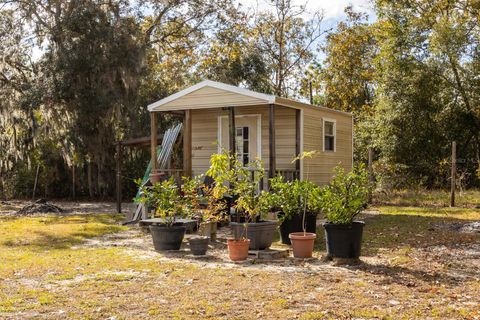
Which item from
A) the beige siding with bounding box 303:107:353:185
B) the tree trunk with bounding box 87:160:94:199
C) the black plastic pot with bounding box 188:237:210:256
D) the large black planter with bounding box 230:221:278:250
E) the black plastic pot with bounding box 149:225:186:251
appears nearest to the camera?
the large black planter with bounding box 230:221:278:250

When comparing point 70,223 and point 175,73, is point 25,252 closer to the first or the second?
point 70,223

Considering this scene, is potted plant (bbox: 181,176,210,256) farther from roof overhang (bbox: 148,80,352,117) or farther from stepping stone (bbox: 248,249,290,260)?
roof overhang (bbox: 148,80,352,117)

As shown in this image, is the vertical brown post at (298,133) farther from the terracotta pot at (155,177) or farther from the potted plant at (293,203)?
the potted plant at (293,203)

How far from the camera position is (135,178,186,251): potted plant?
27.6ft

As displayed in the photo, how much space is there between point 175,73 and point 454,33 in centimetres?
1180

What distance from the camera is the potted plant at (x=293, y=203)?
324 inches

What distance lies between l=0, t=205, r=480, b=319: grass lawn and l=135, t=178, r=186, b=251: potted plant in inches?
11.4

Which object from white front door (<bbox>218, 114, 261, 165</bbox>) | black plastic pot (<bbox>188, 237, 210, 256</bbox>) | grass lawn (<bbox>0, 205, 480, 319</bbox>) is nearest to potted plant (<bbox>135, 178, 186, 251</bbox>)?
grass lawn (<bbox>0, 205, 480, 319</bbox>)

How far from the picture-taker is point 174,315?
4801 mm

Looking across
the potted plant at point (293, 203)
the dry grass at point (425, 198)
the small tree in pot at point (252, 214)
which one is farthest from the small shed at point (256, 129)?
the small tree in pot at point (252, 214)

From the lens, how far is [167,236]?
8570 millimetres

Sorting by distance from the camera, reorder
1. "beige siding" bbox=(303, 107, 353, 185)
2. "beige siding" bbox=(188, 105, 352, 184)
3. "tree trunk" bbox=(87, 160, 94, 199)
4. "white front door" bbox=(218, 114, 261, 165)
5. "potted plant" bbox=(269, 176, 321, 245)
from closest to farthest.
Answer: "potted plant" bbox=(269, 176, 321, 245) → "beige siding" bbox=(303, 107, 353, 185) → "beige siding" bbox=(188, 105, 352, 184) → "white front door" bbox=(218, 114, 261, 165) → "tree trunk" bbox=(87, 160, 94, 199)

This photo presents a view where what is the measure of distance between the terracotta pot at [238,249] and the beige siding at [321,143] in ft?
17.1

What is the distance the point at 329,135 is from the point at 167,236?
7.49m
